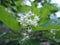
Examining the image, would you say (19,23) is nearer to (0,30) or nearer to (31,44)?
(31,44)

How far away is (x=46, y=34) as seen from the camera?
2.04 ft

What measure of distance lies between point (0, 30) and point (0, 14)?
23 centimetres

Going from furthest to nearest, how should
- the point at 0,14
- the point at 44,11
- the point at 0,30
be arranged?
the point at 0,30 → the point at 44,11 → the point at 0,14

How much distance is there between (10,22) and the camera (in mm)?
579

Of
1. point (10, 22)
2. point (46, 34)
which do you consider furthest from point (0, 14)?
point (46, 34)

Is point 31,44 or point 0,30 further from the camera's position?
point 0,30

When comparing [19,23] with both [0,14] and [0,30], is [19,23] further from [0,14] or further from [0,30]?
[0,30]

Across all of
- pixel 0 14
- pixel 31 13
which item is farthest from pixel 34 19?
pixel 0 14

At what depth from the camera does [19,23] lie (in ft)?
1.98

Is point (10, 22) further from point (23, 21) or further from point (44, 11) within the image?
point (44, 11)

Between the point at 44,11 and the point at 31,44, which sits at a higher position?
the point at 44,11

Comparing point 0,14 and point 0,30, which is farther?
point 0,30

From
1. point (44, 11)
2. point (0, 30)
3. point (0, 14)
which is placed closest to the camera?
point (0, 14)

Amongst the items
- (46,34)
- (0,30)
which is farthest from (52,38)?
(0,30)
